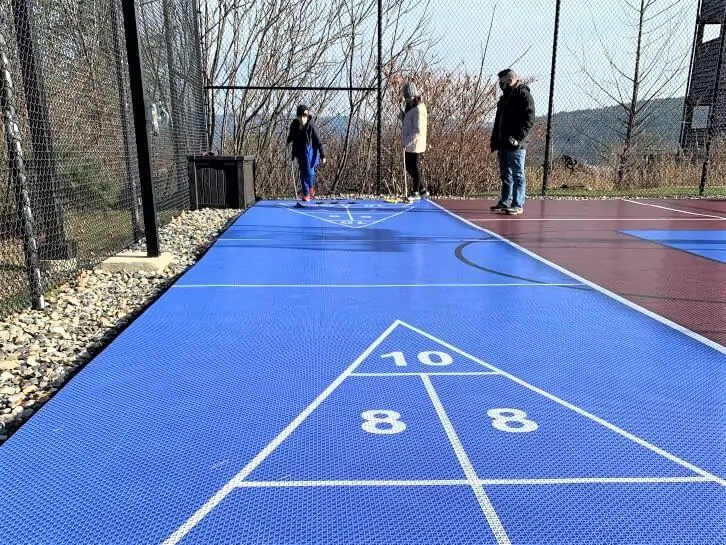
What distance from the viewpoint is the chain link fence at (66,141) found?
4133mm

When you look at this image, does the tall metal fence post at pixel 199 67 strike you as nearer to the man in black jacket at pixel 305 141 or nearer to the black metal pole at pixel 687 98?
the man in black jacket at pixel 305 141

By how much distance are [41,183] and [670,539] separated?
4.71 m

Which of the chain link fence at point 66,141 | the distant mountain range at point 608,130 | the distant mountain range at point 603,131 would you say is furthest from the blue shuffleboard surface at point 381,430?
the distant mountain range at point 608,130

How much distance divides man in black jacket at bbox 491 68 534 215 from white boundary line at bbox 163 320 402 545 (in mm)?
5496

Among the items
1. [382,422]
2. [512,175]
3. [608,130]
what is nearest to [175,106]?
[512,175]

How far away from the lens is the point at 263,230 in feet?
23.6

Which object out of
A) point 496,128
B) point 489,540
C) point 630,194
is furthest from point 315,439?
point 630,194

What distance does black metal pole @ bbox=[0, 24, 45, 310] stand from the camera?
380cm

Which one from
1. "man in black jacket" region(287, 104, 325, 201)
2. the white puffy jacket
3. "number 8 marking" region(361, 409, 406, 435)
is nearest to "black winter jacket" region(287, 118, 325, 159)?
"man in black jacket" region(287, 104, 325, 201)

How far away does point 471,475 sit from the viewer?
79.1 inches

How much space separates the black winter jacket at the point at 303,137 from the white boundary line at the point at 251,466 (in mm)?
6626

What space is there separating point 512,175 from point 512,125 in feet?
2.55

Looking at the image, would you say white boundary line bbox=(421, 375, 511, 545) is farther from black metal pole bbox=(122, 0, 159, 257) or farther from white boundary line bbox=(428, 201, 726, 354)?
black metal pole bbox=(122, 0, 159, 257)

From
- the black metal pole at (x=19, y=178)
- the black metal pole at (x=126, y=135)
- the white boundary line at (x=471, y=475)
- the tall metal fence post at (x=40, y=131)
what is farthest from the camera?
the black metal pole at (x=126, y=135)
